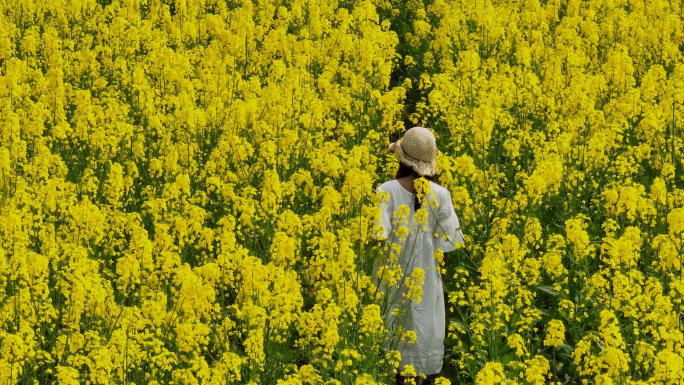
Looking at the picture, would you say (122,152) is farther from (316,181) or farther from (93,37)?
(93,37)

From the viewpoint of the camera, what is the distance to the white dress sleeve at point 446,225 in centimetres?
714

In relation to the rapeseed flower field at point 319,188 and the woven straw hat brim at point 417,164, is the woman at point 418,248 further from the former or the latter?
the rapeseed flower field at point 319,188

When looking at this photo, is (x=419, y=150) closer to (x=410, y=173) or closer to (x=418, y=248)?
(x=410, y=173)

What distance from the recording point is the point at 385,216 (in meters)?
7.09

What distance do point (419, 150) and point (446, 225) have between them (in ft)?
1.74

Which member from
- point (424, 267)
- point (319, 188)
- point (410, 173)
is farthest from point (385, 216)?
point (319, 188)

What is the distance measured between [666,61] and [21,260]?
738cm

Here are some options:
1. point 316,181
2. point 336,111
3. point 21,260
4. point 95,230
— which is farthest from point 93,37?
point 21,260

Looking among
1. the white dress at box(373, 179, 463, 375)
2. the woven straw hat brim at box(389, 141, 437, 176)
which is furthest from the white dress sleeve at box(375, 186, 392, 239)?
the woven straw hat brim at box(389, 141, 437, 176)

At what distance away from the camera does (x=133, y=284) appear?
6879 mm

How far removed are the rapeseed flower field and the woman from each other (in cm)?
14

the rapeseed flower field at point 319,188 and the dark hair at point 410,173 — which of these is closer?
the rapeseed flower field at point 319,188

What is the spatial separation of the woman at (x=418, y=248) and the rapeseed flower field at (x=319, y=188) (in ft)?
0.45

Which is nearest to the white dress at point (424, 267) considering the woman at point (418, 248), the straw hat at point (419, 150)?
the woman at point (418, 248)
